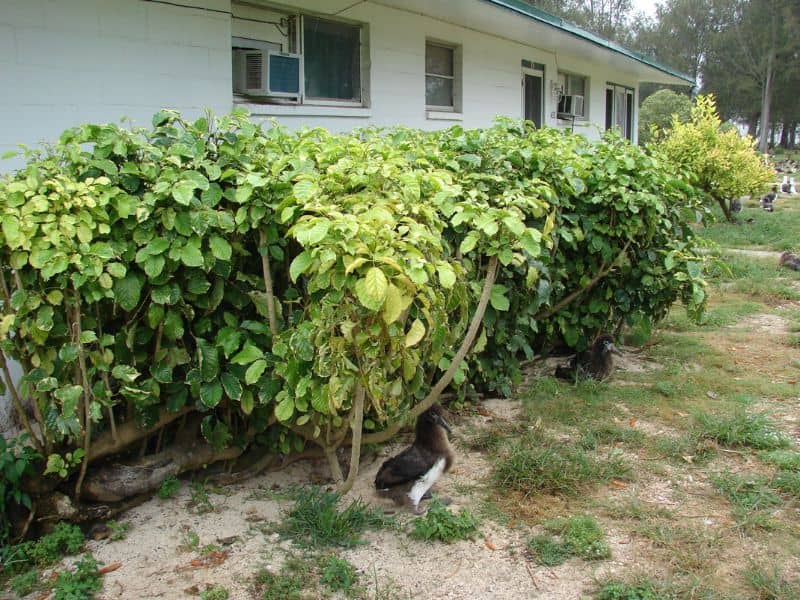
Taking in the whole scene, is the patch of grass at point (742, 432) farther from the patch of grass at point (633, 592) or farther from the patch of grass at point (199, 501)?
the patch of grass at point (199, 501)

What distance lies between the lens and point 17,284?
10.00 feet

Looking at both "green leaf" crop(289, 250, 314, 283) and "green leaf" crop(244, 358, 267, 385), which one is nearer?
"green leaf" crop(289, 250, 314, 283)

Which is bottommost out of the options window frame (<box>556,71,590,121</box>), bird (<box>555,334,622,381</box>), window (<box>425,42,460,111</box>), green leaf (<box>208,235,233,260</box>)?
bird (<box>555,334,622,381</box>)

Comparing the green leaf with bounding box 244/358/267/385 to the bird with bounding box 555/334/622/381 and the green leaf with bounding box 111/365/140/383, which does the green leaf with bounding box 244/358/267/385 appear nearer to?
the green leaf with bounding box 111/365/140/383

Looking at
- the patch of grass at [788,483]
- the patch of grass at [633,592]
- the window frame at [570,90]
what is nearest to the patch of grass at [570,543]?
the patch of grass at [633,592]

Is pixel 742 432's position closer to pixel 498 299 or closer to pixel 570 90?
pixel 498 299

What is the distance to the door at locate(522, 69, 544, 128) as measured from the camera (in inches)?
487

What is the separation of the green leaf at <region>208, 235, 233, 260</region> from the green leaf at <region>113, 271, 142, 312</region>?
1.11 feet

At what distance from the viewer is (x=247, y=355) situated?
3.24 m

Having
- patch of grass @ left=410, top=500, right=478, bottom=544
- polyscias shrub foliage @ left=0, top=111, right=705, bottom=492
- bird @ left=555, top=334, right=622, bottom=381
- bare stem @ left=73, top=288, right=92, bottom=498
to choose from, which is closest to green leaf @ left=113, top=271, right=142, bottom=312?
polyscias shrub foliage @ left=0, top=111, right=705, bottom=492

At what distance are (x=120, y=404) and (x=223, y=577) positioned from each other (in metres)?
1.02

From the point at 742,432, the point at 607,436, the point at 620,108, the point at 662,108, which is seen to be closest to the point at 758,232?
the point at 620,108

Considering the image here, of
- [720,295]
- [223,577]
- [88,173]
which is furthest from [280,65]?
[720,295]

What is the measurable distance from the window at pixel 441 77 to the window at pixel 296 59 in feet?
5.61
